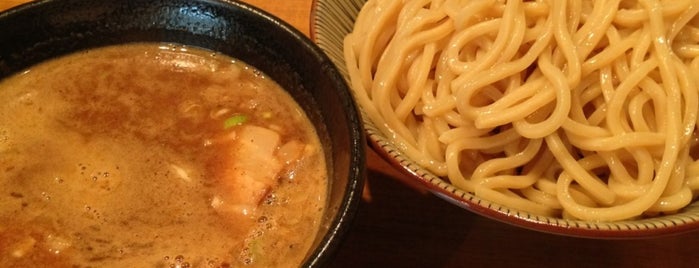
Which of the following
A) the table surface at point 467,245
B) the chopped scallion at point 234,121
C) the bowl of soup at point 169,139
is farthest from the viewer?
the table surface at point 467,245

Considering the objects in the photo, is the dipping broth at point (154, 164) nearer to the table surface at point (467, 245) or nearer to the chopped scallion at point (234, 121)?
the chopped scallion at point (234, 121)

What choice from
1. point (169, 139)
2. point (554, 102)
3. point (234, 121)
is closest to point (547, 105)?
point (554, 102)

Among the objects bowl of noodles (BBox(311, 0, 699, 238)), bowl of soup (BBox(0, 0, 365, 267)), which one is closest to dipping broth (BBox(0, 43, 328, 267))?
bowl of soup (BBox(0, 0, 365, 267))

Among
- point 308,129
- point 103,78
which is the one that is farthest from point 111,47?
point 308,129

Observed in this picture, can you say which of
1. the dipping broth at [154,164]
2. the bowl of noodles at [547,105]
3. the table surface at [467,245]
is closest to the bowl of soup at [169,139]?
the dipping broth at [154,164]

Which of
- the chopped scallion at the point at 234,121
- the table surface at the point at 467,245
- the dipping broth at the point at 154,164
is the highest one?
the chopped scallion at the point at 234,121

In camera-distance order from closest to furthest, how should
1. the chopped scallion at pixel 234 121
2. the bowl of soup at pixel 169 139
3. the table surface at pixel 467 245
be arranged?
the bowl of soup at pixel 169 139 → the chopped scallion at pixel 234 121 → the table surface at pixel 467 245

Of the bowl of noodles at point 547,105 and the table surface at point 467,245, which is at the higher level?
the bowl of noodles at point 547,105
